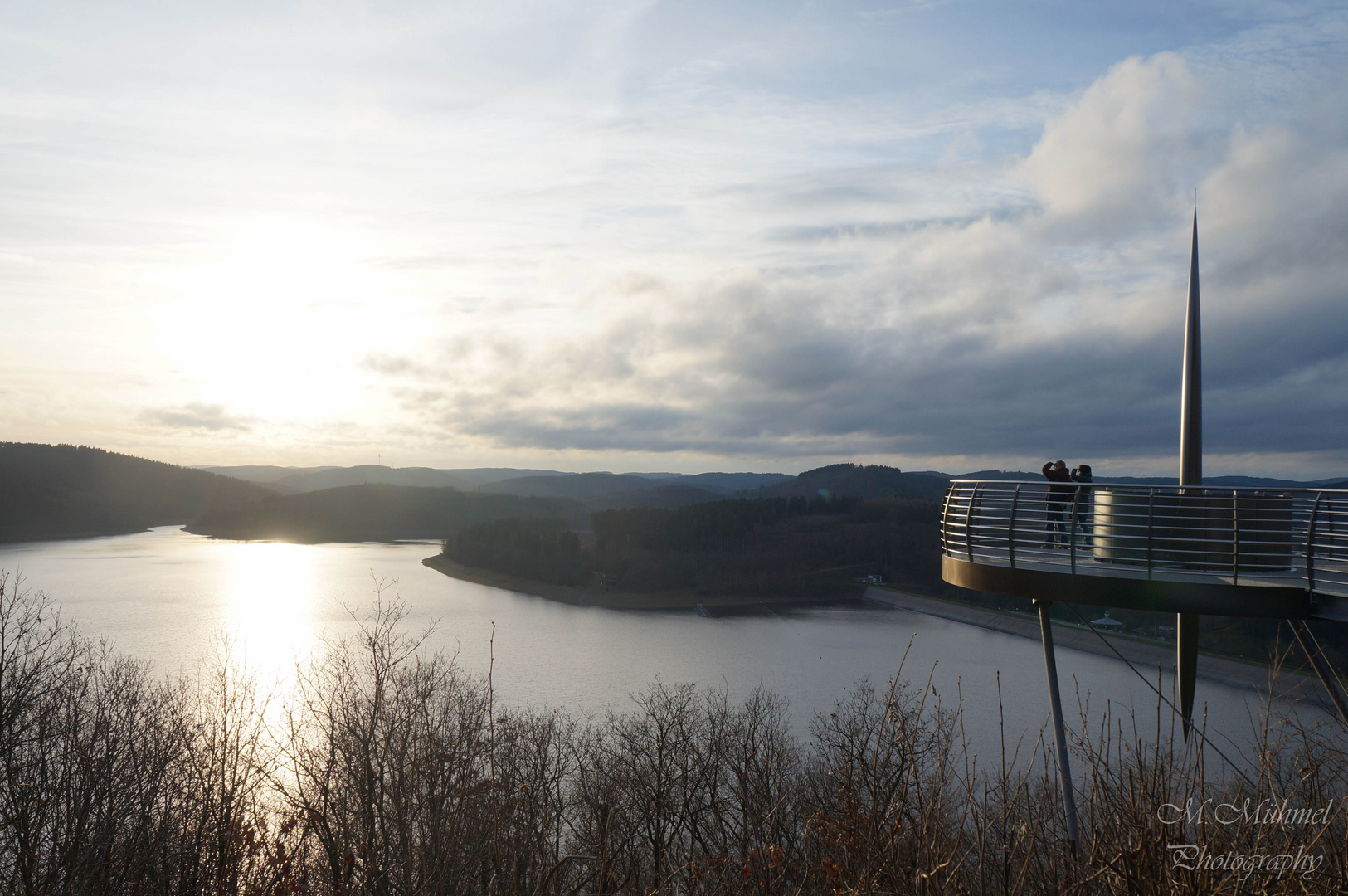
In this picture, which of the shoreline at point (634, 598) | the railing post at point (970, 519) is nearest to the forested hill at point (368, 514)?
the shoreline at point (634, 598)

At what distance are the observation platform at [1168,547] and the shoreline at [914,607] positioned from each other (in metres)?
37.1

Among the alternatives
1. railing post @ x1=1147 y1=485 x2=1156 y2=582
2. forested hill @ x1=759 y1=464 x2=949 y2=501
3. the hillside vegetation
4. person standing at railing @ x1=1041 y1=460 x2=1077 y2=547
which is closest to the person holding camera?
person standing at railing @ x1=1041 y1=460 x2=1077 y2=547

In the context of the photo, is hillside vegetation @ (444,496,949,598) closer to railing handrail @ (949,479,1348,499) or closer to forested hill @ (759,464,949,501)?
forested hill @ (759,464,949,501)

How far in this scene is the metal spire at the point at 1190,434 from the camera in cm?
783

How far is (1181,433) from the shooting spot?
28.0 ft

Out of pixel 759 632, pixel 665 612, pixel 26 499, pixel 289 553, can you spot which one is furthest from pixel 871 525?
pixel 26 499

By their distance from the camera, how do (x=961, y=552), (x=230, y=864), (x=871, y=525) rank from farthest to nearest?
(x=871, y=525) < (x=230, y=864) < (x=961, y=552)

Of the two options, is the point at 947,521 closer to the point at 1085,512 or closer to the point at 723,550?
the point at 1085,512

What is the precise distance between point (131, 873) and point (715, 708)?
66.2 ft

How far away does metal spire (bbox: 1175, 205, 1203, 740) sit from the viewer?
25.7 ft

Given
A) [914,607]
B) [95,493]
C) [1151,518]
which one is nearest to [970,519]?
[1151,518]

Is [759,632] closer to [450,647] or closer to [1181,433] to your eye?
[450,647]

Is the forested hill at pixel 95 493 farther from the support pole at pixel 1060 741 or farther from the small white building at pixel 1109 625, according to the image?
the support pole at pixel 1060 741

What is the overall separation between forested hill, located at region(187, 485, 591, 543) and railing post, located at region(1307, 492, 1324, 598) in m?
116
